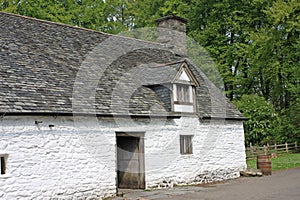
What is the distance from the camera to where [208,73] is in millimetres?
31312

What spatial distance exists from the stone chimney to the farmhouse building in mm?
1918

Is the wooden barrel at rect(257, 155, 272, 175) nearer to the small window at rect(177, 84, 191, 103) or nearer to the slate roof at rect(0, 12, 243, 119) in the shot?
the slate roof at rect(0, 12, 243, 119)

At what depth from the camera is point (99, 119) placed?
42.3 feet

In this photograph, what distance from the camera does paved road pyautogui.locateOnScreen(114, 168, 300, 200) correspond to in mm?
12284

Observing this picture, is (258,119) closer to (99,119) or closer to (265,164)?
(265,164)

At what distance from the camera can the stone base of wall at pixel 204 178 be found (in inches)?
581

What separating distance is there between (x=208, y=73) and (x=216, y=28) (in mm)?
3876

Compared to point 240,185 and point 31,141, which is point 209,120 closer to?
point 240,185

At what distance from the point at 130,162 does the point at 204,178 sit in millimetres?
3702

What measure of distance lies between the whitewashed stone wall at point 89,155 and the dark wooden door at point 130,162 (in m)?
0.24

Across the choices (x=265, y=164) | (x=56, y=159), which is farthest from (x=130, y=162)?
(x=265, y=164)

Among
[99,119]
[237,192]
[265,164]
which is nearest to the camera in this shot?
[99,119]

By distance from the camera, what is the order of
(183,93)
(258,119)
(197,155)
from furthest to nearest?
(258,119), (197,155), (183,93)

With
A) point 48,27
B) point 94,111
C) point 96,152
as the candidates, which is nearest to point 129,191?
point 96,152
